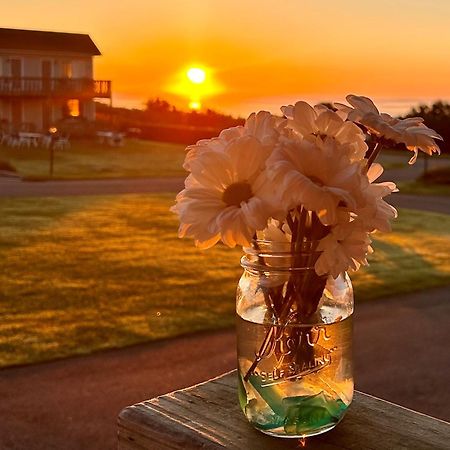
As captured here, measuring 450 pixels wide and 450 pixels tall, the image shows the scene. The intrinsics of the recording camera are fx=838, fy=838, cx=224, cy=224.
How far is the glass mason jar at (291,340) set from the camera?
1.18 metres

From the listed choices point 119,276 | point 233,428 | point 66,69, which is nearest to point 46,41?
point 66,69

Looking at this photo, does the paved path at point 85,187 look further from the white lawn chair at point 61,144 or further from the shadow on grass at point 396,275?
the white lawn chair at point 61,144

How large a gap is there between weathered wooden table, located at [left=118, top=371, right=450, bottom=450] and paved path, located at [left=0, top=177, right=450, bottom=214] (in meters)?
8.89

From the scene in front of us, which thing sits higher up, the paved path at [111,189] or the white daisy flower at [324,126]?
the white daisy flower at [324,126]

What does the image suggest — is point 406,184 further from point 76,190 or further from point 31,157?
point 31,157

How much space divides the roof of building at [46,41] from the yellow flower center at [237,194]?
23559 millimetres

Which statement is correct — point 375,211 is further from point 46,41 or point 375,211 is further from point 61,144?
point 46,41

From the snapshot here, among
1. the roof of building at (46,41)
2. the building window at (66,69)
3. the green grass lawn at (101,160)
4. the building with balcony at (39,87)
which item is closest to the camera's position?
the green grass lawn at (101,160)

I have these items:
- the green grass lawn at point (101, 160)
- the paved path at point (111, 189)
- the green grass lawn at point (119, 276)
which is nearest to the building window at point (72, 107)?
the green grass lawn at point (101, 160)

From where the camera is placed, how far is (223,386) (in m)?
1.50

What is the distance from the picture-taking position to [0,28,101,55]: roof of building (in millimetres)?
23719

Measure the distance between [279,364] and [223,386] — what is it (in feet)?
1.04

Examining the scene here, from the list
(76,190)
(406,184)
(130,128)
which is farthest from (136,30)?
(130,128)

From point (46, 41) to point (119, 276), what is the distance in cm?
2030
